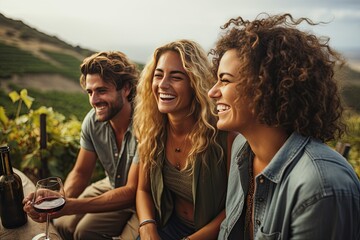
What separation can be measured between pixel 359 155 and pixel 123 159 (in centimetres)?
306

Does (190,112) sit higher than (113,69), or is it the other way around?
(113,69)

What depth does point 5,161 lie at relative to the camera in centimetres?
146

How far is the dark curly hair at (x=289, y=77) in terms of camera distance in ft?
3.95

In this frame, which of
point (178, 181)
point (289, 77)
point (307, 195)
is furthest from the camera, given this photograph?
point (178, 181)

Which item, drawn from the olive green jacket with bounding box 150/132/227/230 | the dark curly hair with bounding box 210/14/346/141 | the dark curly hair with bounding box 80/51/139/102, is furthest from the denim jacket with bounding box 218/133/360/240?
the dark curly hair with bounding box 80/51/139/102

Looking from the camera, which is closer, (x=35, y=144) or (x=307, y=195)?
(x=307, y=195)

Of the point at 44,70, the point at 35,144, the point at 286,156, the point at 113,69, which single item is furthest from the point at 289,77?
the point at 44,70

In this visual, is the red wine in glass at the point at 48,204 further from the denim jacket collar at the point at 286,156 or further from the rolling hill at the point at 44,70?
the rolling hill at the point at 44,70

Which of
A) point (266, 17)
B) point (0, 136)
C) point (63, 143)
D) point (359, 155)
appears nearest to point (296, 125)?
point (266, 17)

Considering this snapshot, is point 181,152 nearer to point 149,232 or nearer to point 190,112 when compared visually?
point 190,112

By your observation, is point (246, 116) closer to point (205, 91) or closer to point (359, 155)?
point (205, 91)

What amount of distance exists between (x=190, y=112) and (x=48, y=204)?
41.2 inches

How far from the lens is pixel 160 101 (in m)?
1.94

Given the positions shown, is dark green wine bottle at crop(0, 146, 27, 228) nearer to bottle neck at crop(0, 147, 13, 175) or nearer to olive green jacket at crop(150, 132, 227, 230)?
bottle neck at crop(0, 147, 13, 175)
